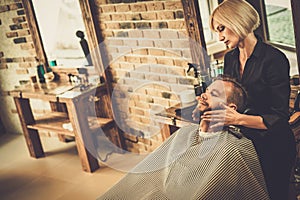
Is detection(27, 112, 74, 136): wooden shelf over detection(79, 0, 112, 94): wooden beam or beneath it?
beneath

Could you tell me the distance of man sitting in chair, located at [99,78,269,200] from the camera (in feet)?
7.80

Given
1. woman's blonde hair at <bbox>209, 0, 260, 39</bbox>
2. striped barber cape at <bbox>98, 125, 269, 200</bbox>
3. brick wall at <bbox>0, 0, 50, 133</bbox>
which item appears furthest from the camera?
brick wall at <bbox>0, 0, 50, 133</bbox>

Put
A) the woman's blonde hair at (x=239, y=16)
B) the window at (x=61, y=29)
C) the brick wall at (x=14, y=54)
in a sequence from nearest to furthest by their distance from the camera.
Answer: the woman's blonde hair at (x=239, y=16) < the window at (x=61, y=29) < the brick wall at (x=14, y=54)

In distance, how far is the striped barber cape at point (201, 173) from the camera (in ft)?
7.78

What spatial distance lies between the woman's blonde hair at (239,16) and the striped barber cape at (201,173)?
1.83ft

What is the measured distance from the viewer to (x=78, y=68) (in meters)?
4.41

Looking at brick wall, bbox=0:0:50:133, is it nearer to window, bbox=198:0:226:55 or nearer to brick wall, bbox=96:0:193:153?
brick wall, bbox=96:0:193:153

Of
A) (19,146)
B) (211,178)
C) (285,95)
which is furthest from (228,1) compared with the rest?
(19,146)

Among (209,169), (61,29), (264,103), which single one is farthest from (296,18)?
(61,29)

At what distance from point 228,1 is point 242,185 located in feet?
3.11

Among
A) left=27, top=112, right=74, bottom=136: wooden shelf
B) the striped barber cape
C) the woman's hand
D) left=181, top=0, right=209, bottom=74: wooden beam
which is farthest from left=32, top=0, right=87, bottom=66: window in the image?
the woman's hand

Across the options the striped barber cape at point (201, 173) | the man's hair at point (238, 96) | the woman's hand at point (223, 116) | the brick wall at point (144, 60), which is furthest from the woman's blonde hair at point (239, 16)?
the brick wall at point (144, 60)

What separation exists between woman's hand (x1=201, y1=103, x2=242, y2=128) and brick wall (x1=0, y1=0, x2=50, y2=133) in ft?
9.29

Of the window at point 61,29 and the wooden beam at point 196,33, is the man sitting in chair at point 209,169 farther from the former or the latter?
the window at point 61,29
